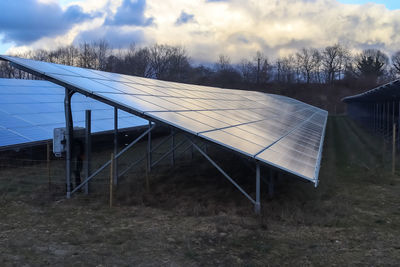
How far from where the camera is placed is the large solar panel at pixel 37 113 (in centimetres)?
1556

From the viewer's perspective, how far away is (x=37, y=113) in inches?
732

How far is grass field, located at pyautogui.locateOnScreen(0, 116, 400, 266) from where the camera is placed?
19.4ft

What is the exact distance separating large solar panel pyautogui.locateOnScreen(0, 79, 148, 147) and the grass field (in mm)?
4013

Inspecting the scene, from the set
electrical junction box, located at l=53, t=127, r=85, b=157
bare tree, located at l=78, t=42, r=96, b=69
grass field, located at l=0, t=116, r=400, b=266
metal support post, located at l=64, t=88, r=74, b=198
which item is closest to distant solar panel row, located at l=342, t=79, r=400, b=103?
grass field, located at l=0, t=116, r=400, b=266

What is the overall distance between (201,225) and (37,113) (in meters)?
14.3

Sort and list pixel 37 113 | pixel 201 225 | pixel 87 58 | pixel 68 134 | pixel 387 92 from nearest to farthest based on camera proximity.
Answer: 1. pixel 201 225
2. pixel 68 134
3. pixel 37 113
4. pixel 387 92
5. pixel 87 58

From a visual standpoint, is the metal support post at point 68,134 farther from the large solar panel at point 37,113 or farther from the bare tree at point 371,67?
the bare tree at point 371,67

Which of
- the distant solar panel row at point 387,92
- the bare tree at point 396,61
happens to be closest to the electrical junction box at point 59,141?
the distant solar panel row at point 387,92

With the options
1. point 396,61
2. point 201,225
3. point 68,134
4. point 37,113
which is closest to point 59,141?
point 68,134

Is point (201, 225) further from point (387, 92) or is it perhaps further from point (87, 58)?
point (87, 58)

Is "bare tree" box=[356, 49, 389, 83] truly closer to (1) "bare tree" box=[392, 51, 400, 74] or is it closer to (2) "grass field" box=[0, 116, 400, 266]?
(1) "bare tree" box=[392, 51, 400, 74]

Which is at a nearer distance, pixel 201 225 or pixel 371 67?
pixel 201 225

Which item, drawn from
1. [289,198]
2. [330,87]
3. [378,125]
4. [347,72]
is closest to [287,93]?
[330,87]

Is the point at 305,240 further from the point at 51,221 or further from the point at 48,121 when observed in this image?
the point at 48,121
